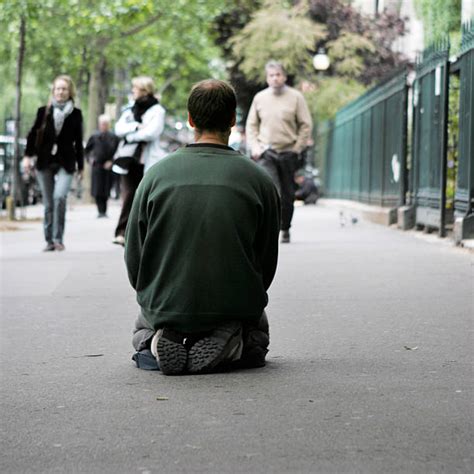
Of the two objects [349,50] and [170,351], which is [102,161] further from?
[170,351]

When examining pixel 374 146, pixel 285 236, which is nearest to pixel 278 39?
pixel 374 146

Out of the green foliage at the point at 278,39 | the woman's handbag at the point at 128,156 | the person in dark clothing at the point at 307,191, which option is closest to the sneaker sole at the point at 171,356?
the woman's handbag at the point at 128,156

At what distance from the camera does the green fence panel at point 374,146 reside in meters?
19.7

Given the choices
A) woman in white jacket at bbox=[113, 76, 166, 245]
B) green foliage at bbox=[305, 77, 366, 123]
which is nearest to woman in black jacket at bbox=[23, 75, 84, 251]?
woman in white jacket at bbox=[113, 76, 166, 245]

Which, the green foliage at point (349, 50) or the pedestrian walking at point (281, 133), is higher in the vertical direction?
the green foliage at point (349, 50)

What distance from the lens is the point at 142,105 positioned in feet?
47.4

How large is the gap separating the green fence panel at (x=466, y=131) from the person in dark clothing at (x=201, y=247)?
8190mm

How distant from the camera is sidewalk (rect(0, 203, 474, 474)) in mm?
4469

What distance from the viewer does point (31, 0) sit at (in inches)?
958

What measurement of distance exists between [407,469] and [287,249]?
10326 millimetres

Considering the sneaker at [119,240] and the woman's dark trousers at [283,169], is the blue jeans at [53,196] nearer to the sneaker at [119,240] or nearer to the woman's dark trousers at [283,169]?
the sneaker at [119,240]

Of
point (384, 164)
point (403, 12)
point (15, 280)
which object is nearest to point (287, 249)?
point (15, 280)

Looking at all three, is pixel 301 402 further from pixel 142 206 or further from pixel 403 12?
pixel 403 12

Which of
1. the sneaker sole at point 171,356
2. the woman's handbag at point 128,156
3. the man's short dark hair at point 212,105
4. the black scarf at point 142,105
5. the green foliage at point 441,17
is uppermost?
the green foliage at point 441,17
